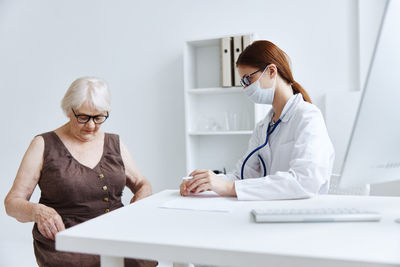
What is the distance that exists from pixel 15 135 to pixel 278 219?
3598mm

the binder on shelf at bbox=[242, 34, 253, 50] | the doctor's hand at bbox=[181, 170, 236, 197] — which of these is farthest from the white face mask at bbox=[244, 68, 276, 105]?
the binder on shelf at bbox=[242, 34, 253, 50]

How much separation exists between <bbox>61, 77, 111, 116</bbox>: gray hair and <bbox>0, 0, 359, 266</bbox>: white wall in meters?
1.40

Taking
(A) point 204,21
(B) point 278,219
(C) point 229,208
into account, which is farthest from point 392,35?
(A) point 204,21

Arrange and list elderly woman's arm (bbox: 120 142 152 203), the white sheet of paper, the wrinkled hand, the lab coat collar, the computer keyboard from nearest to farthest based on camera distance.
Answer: the computer keyboard
the white sheet of paper
the wrinkled hand
the lab coat collar
elderly woman's arm (bbox: 120 142 152 203)

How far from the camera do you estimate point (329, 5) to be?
2.68 meters

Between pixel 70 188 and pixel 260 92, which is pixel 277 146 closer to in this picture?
pixel 260 92

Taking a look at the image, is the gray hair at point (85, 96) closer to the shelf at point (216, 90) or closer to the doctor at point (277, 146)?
the doctor at point (277, 146)

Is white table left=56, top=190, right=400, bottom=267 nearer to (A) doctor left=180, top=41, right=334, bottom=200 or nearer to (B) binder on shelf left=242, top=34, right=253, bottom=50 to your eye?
(A) doctor left=180, top=41, right=334, bottom=200

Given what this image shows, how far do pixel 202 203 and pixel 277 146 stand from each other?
0.56m

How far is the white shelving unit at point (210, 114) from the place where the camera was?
2.90m

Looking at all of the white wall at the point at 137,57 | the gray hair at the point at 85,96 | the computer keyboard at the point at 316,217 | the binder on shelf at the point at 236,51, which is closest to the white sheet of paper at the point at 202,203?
the computer keyboard at the point at 316,217

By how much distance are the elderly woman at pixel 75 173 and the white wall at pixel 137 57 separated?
54.6 inches

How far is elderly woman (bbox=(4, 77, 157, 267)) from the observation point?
1.58m

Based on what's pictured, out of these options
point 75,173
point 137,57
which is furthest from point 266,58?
point 137,57
